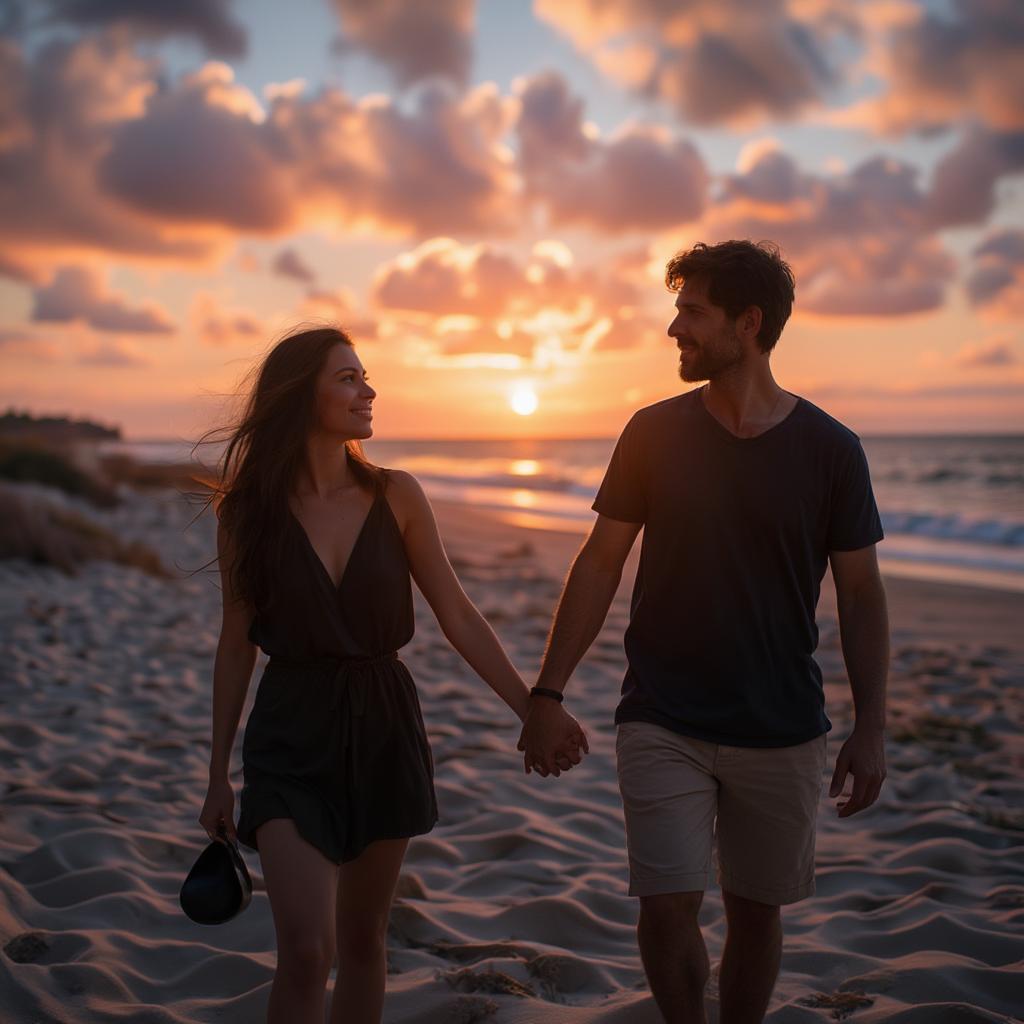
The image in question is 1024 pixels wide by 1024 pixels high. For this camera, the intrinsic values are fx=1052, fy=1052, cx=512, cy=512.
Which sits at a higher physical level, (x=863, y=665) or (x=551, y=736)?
(x=863, y=665)

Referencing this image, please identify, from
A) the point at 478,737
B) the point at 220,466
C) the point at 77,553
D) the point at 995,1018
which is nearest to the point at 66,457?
the point at 77,553

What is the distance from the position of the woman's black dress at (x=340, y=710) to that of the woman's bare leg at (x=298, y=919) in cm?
7

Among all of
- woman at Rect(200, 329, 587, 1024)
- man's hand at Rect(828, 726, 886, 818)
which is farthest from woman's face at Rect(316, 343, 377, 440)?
man's hand at Rect(828, 726, 886, 818)

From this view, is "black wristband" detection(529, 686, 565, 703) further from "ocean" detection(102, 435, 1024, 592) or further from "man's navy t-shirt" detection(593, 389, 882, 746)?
"ocean" detection(102, 435, 1024, 592)

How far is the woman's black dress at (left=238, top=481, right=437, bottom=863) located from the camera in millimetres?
2844

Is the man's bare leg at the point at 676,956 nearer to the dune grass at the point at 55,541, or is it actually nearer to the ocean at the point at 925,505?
the ocean at the point at 925,505

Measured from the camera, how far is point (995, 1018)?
3.32 metres

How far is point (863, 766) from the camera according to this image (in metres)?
3.13

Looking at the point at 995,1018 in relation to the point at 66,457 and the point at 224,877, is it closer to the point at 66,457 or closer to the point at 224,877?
the point at 224,877

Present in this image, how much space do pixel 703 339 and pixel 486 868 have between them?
8.85 ft

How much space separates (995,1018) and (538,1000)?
1.45 m

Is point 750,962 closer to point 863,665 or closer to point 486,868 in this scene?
point 863,665

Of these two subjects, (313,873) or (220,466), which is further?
Answer: (220,466)

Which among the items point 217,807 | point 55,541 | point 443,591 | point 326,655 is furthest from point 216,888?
point 55,541
